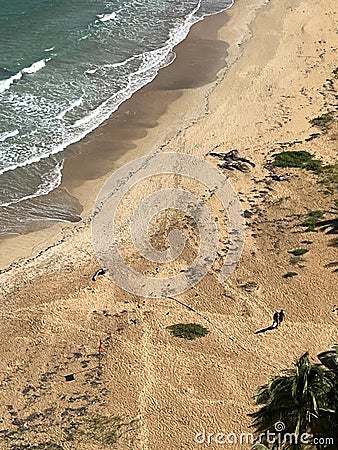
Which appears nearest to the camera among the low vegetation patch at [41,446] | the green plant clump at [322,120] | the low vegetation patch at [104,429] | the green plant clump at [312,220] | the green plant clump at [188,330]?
the low vegetation patch at [41,446]

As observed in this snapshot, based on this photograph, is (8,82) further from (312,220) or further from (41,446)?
(41,446)

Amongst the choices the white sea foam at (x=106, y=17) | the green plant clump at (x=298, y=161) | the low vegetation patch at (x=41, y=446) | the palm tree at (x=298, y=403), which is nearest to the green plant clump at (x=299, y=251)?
the green plant clump at (x=298, y=161)

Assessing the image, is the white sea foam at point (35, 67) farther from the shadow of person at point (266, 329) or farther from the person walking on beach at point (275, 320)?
the shadow of person at point (266, 329)

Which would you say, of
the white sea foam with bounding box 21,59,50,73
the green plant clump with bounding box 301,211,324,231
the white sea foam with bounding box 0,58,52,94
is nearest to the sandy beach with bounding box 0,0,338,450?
the green plant clump with bounding box 301,211,324,231

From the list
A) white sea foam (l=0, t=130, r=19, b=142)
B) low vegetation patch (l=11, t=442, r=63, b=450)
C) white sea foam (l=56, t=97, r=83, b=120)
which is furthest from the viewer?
white sea foam (l=56, t=97, r=83, b=120)

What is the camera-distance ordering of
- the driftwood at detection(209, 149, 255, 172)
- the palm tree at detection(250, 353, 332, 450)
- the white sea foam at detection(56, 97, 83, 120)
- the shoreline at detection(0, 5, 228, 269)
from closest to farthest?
the palm tree at detection(250, 353, 332, 450) < the shoreline at detection(0, 5, 228, 269) < the driftwood at detection(209, 149, 255, 172) < the white sea foam at detection(56, 97, 83, 120)

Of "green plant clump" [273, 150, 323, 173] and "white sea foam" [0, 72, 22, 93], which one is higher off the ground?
"white sea foam" [0, 72, 22, 93]

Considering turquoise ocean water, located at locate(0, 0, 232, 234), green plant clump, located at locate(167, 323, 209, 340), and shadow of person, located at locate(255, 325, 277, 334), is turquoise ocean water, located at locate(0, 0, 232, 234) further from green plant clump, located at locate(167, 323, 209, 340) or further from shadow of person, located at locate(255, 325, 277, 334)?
shadow of person, located at locate(255, 325, 277, 334)
